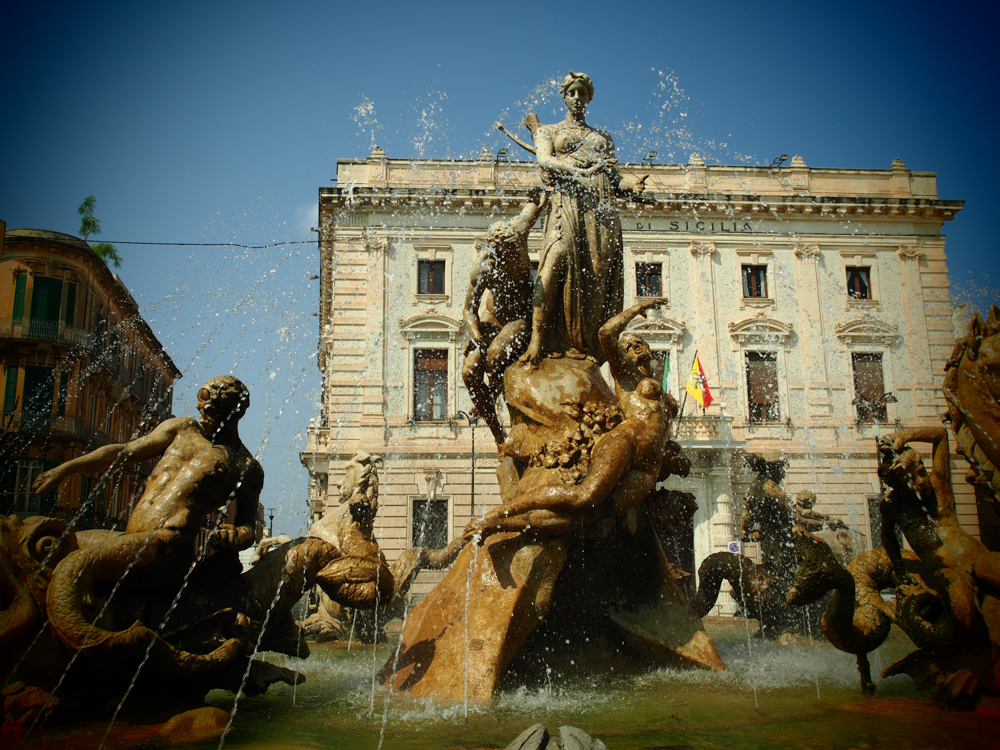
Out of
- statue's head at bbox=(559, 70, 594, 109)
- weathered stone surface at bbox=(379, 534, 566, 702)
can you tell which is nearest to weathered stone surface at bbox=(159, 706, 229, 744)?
weathered stone surface at bbox=(379, 534, 566, 702)

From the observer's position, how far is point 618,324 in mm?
5816

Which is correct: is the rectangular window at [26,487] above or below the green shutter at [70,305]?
below

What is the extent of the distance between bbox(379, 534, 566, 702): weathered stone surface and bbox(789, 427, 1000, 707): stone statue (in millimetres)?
1509

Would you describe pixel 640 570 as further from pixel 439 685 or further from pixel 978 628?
pixel 978 628

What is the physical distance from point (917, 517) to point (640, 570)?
6.13 ft

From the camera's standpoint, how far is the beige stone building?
22.8 meters

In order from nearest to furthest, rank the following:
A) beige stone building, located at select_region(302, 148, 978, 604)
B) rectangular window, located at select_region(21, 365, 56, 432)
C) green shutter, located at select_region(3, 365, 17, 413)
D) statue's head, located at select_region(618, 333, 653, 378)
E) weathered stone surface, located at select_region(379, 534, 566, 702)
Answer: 1. weathered stone surface, located at select_region(379, 534, 566, 702)
2. statue's head, located at select_region(618, 333, 653, 378)
3. beige stone building, located at select_region(302, 148, 978, 604)
4. rectangular window, located at select_region(21, 365, 56, 432)
5. green shutter, located at select_region(3, 365, 17, 413)

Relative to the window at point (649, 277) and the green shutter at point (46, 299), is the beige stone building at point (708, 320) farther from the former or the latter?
the green shutter at point (46, 299)

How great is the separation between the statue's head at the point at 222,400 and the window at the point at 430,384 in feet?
60.5

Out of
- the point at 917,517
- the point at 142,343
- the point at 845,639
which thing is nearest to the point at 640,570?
the point at 845,639

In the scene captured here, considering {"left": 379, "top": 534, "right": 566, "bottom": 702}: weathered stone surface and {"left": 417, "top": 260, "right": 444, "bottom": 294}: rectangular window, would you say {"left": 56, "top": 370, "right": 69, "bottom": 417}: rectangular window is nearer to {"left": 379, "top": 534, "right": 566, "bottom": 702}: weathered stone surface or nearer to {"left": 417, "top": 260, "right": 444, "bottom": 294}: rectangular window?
{"left": 417, "top": 260, "right": 444, "bottom": 294}: rectangular window

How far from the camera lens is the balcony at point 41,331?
25.8 meters

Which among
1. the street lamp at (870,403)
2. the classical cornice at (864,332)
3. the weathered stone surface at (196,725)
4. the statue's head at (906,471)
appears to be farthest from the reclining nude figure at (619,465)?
the classical cornice at (864,332)

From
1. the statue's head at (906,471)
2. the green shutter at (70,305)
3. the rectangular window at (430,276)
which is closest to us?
the statue's head at (906,471)
